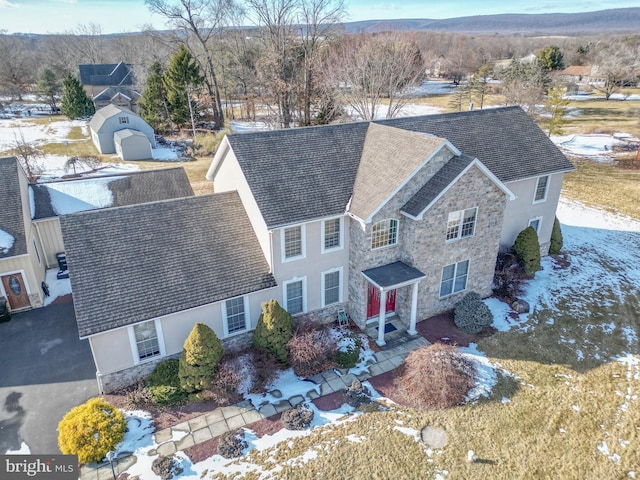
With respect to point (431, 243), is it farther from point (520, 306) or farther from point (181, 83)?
point (181, 83)

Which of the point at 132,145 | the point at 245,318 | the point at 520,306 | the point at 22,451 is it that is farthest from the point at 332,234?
the point at 132,145

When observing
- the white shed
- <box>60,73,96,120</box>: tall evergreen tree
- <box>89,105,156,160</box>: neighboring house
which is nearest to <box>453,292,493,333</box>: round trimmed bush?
the white shed

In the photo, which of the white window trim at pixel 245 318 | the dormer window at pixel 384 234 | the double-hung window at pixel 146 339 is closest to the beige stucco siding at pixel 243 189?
the white window trim at pixel 245 318

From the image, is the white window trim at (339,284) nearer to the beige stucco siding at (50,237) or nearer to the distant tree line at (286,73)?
the beige stucco siding at (50,237)

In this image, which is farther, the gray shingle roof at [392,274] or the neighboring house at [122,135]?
the neighboring house at [122,135]
